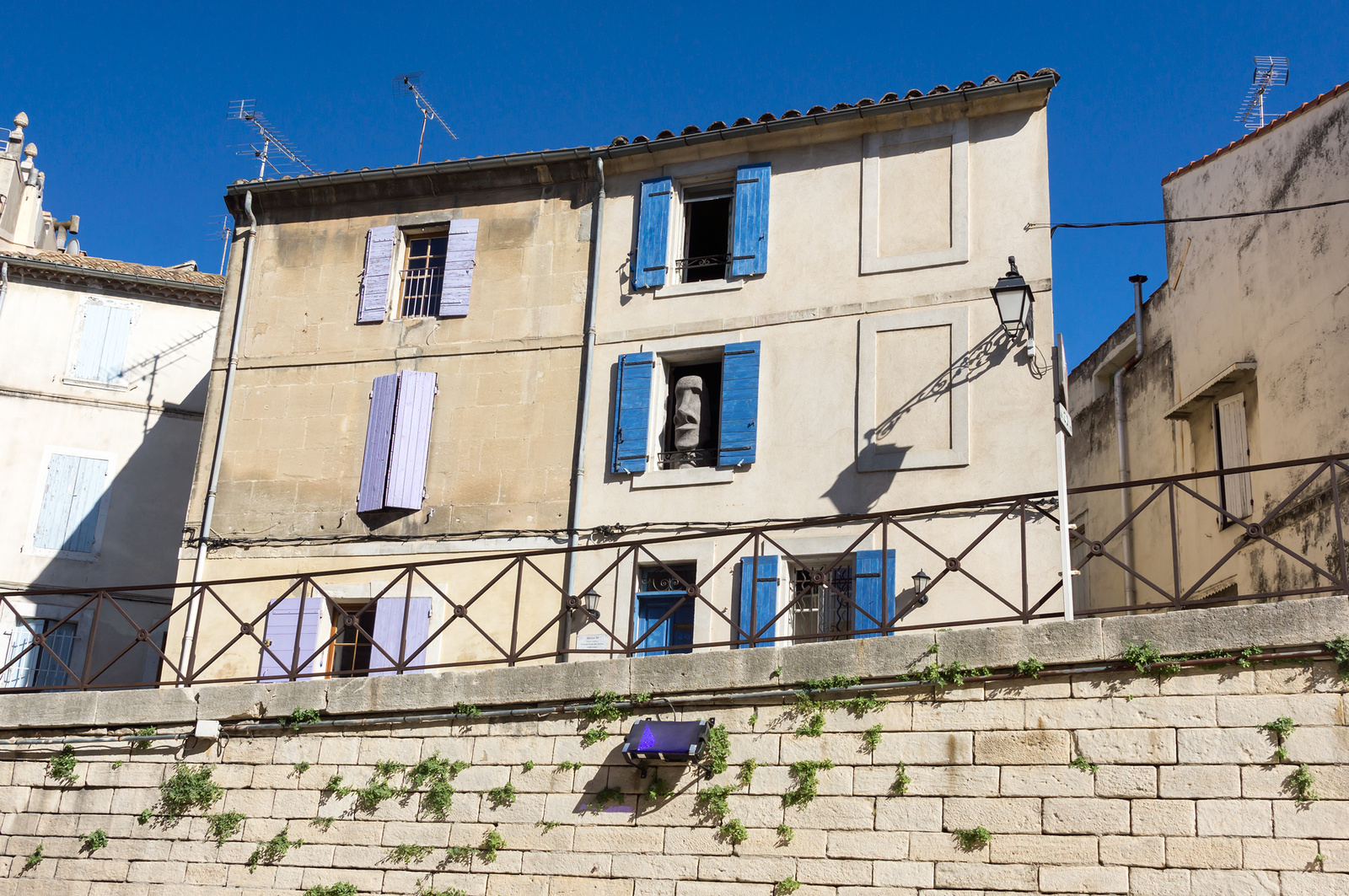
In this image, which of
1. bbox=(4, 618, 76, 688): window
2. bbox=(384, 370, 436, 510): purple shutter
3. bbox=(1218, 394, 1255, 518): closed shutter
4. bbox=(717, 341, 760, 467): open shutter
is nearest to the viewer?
bbox=(717, 341, 760, 467): open shutter

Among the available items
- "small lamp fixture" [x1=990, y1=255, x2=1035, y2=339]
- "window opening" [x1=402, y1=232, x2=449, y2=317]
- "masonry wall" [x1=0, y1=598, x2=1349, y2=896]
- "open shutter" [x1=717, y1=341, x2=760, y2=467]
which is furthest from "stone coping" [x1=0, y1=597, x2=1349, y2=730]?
"window opening" [x1=402, y1=232, x2=449, y2=317]

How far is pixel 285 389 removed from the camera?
13.2 m

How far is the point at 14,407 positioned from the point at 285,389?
5.88 metres

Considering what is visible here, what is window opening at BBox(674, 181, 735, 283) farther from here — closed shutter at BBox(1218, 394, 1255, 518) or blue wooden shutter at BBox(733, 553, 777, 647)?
closed shutter at BBox(1218, 394, 1255, 518)

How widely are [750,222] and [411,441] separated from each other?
3.86 meters

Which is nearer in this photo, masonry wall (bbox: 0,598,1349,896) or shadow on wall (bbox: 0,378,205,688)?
masonry wall (bbox: 0,598,1349,896)

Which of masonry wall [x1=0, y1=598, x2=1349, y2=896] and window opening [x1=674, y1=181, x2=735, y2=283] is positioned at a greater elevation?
window opening [x1=674, y1=181, x2=735, y2=283]

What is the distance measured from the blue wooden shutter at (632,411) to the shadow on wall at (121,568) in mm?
6701

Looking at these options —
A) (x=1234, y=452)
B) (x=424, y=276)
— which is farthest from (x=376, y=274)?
(x=1234, y=452)

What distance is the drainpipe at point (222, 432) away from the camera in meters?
12.4

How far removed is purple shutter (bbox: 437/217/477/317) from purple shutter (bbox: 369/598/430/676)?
3025 mm

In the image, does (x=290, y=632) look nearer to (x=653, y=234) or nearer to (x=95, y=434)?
(x=653, y=234)

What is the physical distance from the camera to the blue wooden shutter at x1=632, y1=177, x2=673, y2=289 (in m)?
12.4

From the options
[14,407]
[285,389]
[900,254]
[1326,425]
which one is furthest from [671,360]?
[14,407]
